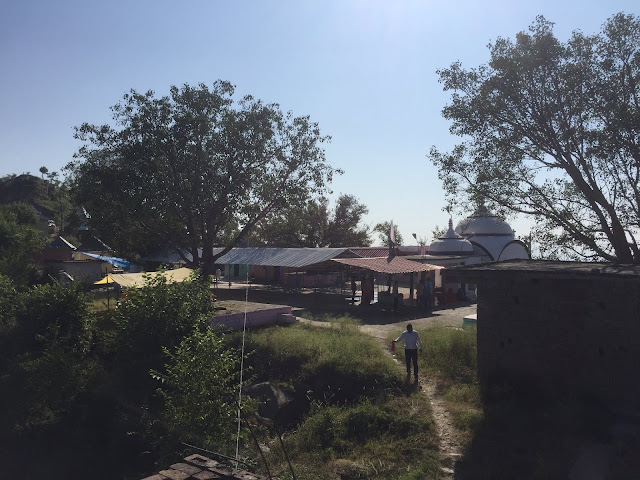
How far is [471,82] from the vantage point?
17.2m

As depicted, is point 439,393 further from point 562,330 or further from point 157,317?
point 157,317

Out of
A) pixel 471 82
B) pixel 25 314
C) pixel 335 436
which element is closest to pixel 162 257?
pixel 25 314

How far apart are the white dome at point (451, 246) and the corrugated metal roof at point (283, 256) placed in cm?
1146

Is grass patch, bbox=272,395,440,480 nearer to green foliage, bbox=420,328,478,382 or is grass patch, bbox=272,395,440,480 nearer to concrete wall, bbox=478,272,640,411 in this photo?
green foliage, bbox=420,328,478,382

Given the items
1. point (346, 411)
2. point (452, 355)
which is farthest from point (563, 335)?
point (346, 411)

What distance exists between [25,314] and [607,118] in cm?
1959

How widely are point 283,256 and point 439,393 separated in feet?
66.0

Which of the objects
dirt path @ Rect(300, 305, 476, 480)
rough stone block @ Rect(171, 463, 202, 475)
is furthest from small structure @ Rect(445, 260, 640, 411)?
rough stone block @ Rect(171, 463, 202, 475)

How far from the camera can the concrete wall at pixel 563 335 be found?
9180mm

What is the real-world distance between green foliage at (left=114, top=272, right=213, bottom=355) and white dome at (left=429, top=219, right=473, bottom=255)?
2679 centimetres

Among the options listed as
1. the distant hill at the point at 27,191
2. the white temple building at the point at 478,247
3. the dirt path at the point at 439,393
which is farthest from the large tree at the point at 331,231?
the distant hill at the point at 27,191

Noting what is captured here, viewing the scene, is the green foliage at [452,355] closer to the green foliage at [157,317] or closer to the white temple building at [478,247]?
the green foliage at [157,317]

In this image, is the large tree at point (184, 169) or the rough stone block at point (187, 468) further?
the large tree at point (184, 169)

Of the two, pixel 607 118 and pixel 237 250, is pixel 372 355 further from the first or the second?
pixel 237 250
